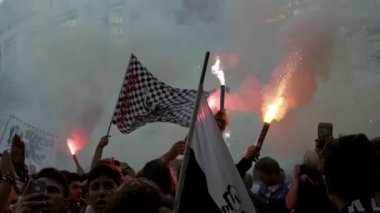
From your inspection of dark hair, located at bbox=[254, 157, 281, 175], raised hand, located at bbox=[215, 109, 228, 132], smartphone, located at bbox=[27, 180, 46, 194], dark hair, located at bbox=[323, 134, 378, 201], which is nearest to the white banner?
raised hand, located at bbox=[215, 109, 228, 132]

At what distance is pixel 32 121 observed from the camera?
12.9 m

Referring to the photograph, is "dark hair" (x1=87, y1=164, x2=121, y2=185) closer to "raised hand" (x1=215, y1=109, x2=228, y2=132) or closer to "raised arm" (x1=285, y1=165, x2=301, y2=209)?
"raised arm" (x1=285, y1=165, x2=301, y2=209)

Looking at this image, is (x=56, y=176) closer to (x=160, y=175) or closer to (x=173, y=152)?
(x=160, y=175)

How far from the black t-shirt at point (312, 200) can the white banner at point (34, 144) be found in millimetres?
5171

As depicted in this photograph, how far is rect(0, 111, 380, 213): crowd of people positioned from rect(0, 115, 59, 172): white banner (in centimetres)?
375

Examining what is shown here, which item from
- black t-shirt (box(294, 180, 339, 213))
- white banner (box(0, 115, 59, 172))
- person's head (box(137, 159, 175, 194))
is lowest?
white banner (box(0, 115, 59, 172))

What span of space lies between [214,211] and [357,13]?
796 centimetres

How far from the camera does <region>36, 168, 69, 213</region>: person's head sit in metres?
2.57

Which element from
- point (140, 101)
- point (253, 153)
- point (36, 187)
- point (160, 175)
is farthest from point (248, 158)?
point (36, 187)

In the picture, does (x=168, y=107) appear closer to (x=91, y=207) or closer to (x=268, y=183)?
(x=268, y=183)

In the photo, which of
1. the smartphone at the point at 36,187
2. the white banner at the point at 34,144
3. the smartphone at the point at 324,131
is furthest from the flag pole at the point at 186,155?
the white banner at the point at 34,144

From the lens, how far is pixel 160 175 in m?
3.06

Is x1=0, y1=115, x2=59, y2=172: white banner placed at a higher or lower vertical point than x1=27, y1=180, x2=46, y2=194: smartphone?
lower

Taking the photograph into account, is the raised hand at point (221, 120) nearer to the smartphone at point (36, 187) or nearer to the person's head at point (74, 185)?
the person's head at point (74, 185)
